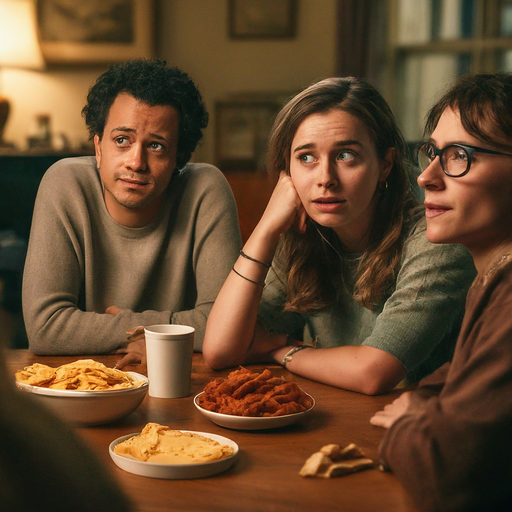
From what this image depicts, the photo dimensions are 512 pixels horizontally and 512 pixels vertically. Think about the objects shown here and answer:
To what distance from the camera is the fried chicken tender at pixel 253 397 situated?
1.04m

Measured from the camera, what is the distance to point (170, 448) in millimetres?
899

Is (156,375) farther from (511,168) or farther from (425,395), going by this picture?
(511,168)

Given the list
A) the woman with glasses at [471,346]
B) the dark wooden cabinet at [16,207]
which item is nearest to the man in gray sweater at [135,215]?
the woman with glasses at [471,346]

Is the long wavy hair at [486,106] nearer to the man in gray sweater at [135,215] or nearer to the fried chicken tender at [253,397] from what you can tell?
the fried chicken tender at [253,397]

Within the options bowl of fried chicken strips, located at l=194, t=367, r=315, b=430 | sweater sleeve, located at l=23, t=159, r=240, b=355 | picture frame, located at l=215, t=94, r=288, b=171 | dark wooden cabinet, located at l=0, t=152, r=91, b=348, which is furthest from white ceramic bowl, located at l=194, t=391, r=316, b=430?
picture frame, located at l=215, t=94, r=288, b=171

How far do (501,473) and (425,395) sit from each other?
299 mm

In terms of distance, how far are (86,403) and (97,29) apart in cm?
509

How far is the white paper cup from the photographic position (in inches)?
48.1

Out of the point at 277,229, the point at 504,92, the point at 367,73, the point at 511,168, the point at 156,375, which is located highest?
the point at 367,73

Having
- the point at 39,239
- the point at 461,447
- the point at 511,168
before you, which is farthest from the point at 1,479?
the point at 39,239

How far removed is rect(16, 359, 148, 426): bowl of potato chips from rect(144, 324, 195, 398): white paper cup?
114mm

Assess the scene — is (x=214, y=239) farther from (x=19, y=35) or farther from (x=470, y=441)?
(x=19, y=35)

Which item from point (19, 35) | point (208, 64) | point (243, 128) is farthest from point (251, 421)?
point (19, 35)

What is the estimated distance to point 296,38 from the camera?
5.49 metres
